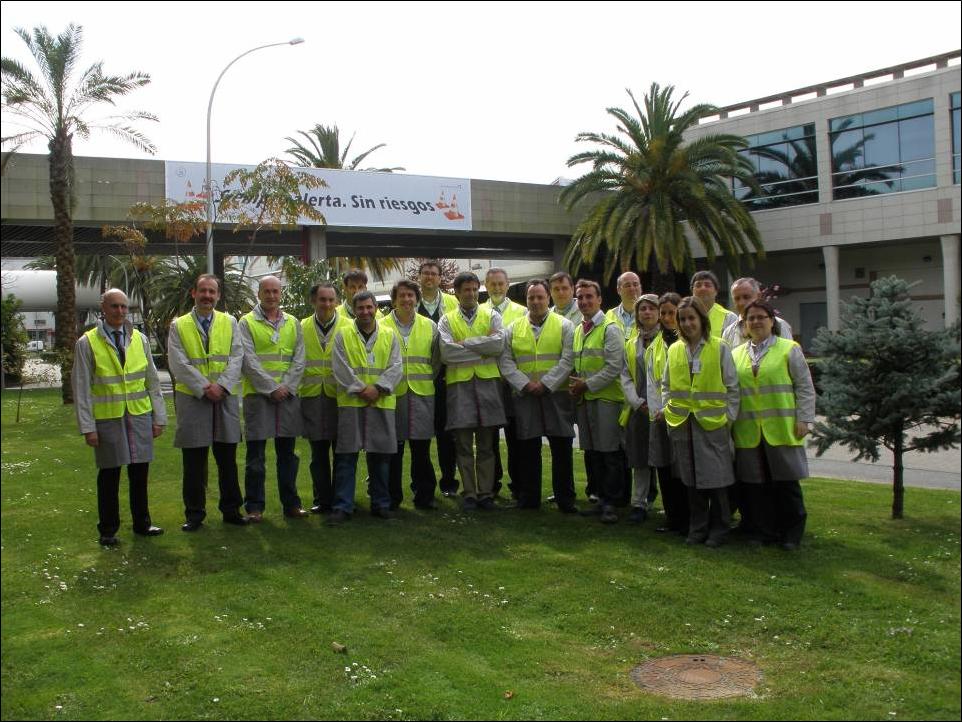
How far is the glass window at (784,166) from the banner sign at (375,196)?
10.9m

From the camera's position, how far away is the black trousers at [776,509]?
23.8ft

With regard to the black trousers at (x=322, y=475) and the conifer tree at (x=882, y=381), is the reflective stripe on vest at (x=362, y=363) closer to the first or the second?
the black trousers at (x=322, y=475)

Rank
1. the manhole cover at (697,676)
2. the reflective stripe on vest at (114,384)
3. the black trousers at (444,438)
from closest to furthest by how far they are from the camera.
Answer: the manhole cover at (697,676)
the reflective stripe on vest at (114,384)
the black trousers at (444,438)

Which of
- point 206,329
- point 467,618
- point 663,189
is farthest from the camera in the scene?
point 663,189

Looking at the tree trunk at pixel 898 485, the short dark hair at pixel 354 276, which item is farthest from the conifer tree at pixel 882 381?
the short dark hair at pixel 354 276

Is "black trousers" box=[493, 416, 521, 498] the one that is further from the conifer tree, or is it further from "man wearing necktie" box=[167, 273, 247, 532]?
the conifer tree

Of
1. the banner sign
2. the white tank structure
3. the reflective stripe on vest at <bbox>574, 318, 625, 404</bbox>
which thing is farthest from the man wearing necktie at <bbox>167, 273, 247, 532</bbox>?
the white tank structure

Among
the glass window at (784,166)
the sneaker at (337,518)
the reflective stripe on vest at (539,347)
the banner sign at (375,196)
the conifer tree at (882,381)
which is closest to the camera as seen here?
the conifer tree at (882,381)

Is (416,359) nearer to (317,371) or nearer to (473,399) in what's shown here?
(473,399)

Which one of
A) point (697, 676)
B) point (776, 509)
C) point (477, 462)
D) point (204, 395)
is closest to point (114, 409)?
point (204, 395)

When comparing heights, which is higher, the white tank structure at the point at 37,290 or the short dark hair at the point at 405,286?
the white tank structure at the point at 37,290

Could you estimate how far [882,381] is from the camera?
7.55 m

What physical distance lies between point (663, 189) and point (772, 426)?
891 inches

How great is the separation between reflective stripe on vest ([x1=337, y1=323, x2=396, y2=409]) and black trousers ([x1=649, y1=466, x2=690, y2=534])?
262 cm
